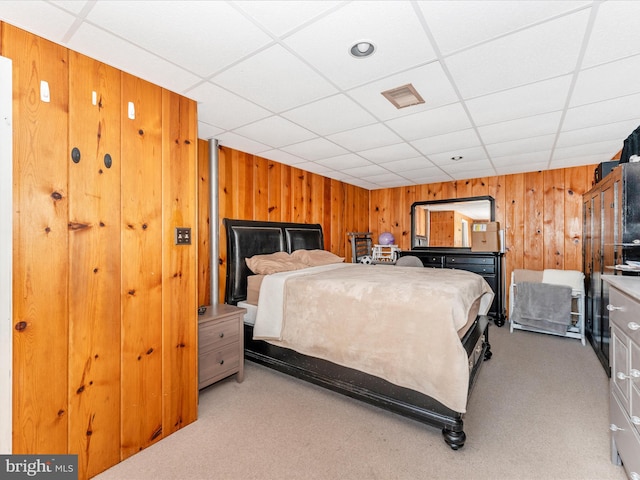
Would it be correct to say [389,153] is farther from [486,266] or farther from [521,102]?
[486,266]

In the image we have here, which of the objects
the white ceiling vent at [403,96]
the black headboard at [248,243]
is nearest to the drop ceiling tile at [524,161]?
the white ceiling vent at [403,96]

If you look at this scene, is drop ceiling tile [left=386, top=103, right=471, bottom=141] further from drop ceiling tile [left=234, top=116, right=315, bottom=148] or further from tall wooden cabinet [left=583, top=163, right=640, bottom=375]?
tall wooden cabinet [left=583, top=163, right=640, bottom=375]

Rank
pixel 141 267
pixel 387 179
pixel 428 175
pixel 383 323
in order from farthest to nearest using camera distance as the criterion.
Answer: pixel 387 179 < pixel 428 175 < pixel 383 323 < pixel 141 267

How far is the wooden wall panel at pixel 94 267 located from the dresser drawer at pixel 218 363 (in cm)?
70

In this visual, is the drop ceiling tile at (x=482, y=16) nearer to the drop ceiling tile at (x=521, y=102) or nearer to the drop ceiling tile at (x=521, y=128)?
the drop ceiling tile at (x=521, y=102)

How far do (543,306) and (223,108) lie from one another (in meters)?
4.39

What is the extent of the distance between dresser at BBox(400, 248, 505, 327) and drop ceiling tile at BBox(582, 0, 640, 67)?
130 inches

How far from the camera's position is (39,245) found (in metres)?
1.50

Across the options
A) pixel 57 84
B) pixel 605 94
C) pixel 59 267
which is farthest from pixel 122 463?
pixel 605 94

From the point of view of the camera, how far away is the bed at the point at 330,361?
6.41 feet

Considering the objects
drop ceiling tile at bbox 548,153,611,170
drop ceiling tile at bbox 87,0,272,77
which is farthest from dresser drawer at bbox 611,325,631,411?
drop ceiling tile at bbox 548,153,611,170

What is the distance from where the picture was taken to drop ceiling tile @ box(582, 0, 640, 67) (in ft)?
4.49

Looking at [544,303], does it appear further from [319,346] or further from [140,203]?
[140,203]

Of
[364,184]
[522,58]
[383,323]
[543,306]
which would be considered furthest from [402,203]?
[522,58]
